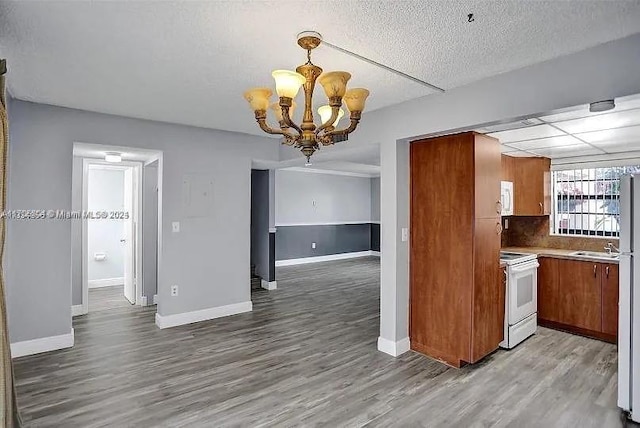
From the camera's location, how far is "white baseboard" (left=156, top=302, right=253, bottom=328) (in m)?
4.28

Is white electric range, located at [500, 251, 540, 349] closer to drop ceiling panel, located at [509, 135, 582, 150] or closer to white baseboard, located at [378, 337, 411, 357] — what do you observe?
white baseboard, located at [378, 337, 411, 357]

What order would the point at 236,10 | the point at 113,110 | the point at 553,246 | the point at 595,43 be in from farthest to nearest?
the point at 553,246, the point at 113,110, the point at 595,43, the point at 236,10

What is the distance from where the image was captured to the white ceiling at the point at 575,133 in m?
2.72

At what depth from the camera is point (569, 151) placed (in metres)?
4.27

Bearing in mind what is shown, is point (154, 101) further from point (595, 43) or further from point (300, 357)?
point (595, 43)

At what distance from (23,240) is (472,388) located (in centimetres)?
417

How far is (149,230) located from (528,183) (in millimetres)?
5145

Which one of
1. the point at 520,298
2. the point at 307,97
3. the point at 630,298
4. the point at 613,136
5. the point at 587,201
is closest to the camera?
the point at 307,97

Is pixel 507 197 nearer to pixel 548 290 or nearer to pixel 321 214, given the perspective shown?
pixel 548 290

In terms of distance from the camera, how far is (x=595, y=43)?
7.05 ft

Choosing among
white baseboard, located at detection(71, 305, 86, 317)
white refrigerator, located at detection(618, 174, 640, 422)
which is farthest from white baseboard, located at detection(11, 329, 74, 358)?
white refrigerator, located at detection(618, 174, 640, 422)

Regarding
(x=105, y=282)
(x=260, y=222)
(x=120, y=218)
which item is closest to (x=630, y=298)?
(x=260, y=222)

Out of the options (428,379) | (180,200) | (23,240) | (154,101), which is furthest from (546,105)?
(23,240)

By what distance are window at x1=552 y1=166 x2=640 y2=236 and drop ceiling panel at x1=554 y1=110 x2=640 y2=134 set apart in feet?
5.97
